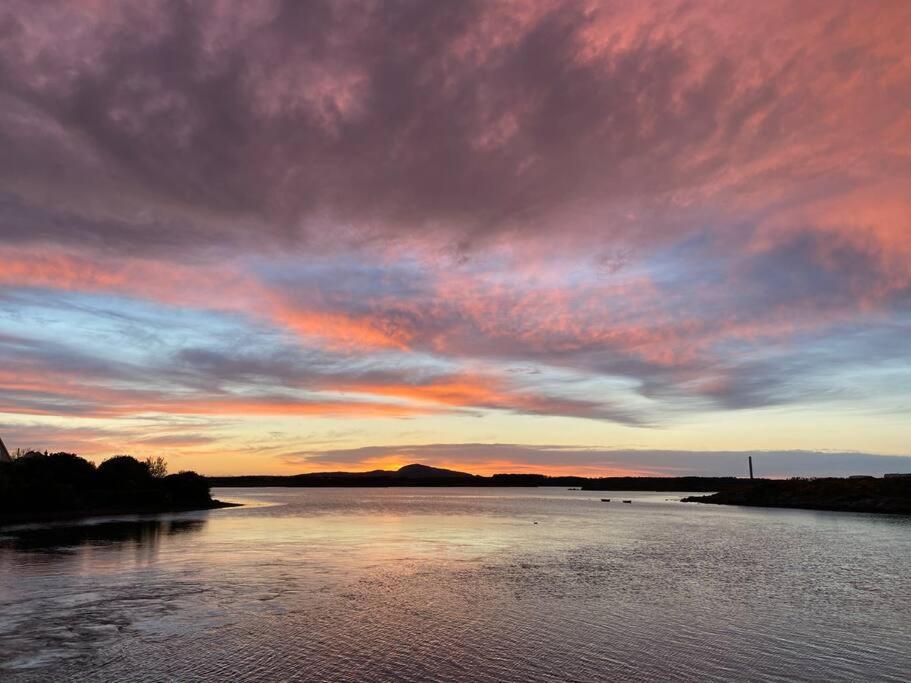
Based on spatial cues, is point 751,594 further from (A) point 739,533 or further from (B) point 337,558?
(A) point 739,533

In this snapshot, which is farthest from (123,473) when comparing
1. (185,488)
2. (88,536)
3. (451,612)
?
(451,612)

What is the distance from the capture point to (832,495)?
135625 millimetres

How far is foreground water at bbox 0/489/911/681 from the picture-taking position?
2078 centimetres

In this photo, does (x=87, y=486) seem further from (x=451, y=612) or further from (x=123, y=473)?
(x=451, y=612)

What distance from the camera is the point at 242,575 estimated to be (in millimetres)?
40344

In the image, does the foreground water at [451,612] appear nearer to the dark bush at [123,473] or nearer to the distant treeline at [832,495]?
the distant treeline at [832,495]

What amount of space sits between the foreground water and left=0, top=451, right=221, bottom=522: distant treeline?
137ft

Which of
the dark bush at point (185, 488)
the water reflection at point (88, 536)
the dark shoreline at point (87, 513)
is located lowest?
the water reflection at point (88, 536)

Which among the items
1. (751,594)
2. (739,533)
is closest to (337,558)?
(751,594)

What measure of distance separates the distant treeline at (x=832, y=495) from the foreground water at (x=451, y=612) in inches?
2879

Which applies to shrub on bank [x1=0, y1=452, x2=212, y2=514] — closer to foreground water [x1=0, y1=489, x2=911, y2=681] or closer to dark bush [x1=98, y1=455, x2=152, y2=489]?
dark bush [x1=98, y1=455, x2=152, y2=489]

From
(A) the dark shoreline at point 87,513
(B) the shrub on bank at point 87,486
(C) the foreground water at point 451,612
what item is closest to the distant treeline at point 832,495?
(C) the foreground water at point 451,612

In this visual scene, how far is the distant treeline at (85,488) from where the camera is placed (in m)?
94.3

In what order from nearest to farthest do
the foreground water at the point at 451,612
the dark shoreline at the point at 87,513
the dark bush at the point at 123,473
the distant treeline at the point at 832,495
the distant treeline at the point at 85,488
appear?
1. the foreground water at the point at 451,612
2. the dark shoreline at the point at 87,513
3. the distant treeline at the point at 85,488
4. the distant treeline at the point at 832,495
5. the dark bush at the point at 123,473
